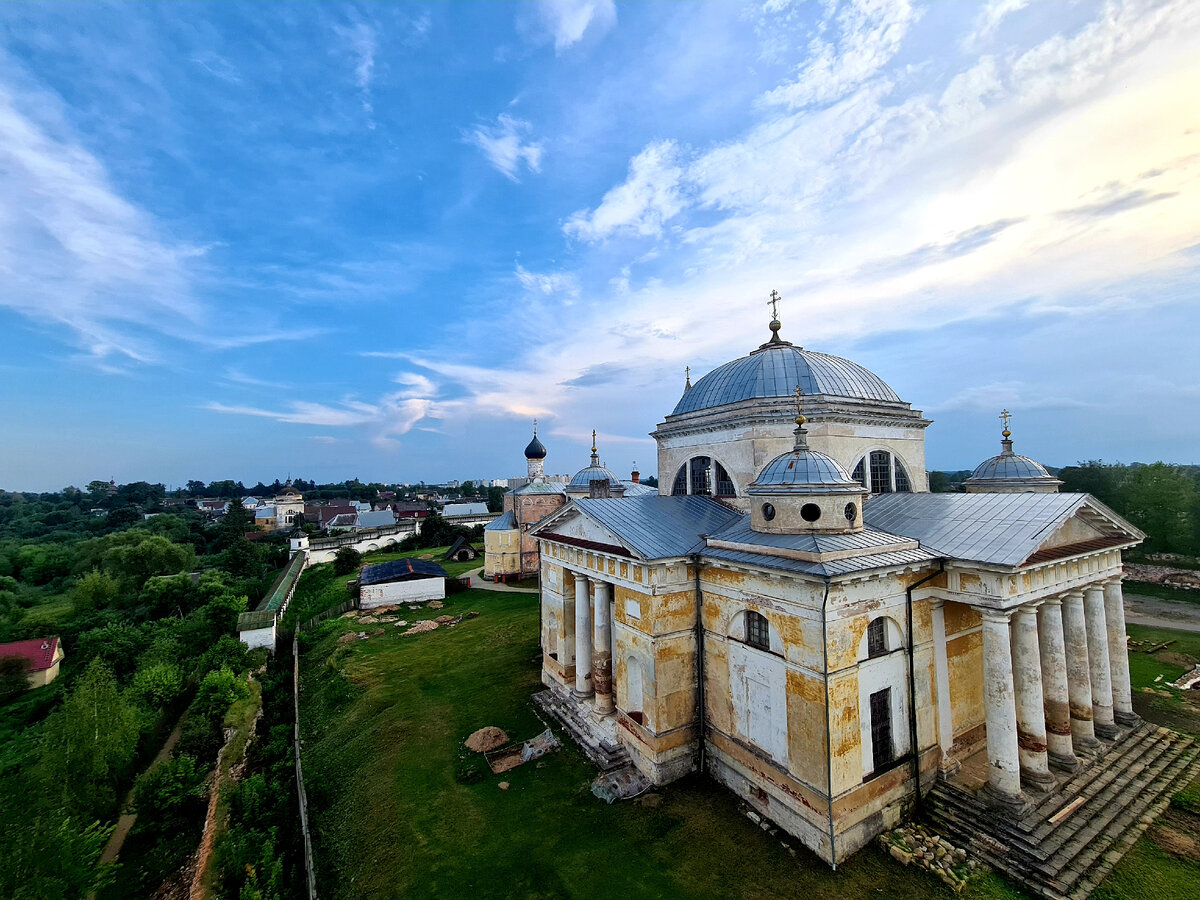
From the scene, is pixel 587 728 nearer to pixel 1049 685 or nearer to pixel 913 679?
pixel 913 679

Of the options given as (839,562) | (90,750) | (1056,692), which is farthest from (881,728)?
(90,750)

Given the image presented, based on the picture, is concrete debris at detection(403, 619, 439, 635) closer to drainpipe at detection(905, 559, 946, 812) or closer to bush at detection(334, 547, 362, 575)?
bush at detection(334, 547, 362, 575)

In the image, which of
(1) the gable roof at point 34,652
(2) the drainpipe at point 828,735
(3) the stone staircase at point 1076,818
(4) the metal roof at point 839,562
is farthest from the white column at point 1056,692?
(1) the gable roof at point 34,652

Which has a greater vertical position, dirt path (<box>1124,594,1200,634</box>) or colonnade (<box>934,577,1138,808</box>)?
colonnade (<box>934,577,1138,808</box>)

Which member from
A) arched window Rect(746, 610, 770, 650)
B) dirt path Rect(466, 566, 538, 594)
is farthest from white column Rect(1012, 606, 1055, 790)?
dirt path Rect(466, 566, 538, 594)

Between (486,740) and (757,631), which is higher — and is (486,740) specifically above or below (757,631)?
below

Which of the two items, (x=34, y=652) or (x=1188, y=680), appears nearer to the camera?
(x=1188, y=680)

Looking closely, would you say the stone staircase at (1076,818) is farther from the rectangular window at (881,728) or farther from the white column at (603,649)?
the white column at (603,649)
